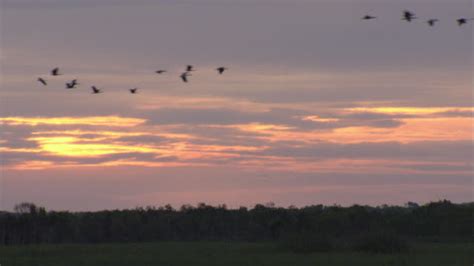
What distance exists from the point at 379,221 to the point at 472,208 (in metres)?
6.59

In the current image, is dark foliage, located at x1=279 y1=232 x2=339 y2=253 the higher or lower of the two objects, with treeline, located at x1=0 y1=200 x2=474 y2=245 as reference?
lower

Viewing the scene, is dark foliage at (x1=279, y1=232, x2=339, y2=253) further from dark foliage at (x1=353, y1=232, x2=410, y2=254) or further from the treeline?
the treeline

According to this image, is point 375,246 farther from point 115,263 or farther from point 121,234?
point 121,234

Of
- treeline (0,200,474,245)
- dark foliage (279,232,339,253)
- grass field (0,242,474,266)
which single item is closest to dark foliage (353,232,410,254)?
grass field (0,242,474,266)

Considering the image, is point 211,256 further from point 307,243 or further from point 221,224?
point 221,224

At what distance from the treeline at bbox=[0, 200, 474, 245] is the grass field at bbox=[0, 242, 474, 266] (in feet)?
54.4

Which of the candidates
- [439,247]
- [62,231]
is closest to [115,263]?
[439,247]

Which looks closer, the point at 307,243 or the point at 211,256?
the point at 211,256

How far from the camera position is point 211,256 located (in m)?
46.8

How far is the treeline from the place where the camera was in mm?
70750

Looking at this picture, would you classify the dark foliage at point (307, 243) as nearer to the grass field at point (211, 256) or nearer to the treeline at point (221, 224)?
the grass field at point (211, 256)

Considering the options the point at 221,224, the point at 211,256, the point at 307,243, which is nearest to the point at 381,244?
the point at 307,243

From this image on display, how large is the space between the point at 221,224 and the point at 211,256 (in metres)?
30.8

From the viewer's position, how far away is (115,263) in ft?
136
